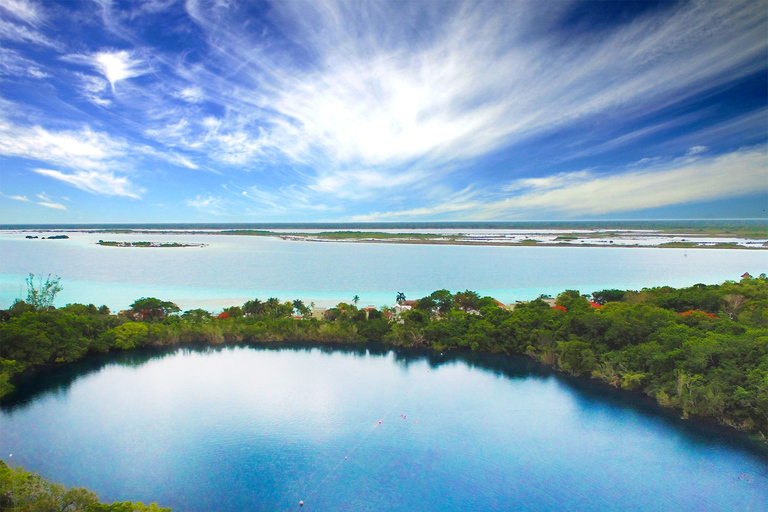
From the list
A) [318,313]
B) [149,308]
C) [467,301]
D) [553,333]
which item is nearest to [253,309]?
[318,313]

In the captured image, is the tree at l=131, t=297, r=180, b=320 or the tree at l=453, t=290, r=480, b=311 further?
the tree at l=453, t=290, r=480, b=311

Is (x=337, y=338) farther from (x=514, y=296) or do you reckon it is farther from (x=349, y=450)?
(x=514, y=296)

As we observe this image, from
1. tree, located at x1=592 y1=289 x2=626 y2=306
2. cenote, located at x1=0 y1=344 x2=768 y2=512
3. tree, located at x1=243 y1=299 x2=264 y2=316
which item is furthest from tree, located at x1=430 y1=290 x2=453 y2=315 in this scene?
tree, located at x1=243 y1=299 x2=264 y2=316

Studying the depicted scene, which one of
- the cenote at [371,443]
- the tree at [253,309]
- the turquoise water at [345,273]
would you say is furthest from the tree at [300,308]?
the cenote at [371,443]

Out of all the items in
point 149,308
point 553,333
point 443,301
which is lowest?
point 553,333

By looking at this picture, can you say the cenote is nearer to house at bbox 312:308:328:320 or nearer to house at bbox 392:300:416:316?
house at bbox 312:308:328:320

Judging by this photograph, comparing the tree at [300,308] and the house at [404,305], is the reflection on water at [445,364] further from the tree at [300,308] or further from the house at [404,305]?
the house at [404,305]

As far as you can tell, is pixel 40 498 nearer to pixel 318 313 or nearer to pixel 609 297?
pixel 318 313
